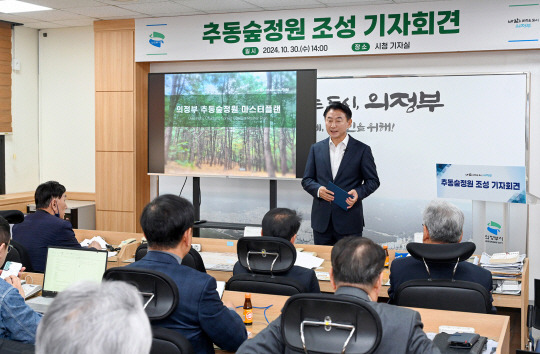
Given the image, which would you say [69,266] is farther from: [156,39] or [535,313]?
[156,39]

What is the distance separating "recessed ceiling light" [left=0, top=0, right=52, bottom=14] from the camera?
688cm

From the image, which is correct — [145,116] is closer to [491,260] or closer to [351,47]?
[351,47]

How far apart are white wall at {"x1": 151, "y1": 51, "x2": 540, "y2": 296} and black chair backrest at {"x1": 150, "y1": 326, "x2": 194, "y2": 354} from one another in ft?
16.5

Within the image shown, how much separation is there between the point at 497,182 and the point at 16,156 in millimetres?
6215

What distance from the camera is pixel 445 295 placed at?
3.06m

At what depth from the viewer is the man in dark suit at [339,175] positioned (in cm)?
525

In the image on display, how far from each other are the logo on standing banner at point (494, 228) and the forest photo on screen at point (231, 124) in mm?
2125

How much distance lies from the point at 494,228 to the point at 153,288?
15.5 ft

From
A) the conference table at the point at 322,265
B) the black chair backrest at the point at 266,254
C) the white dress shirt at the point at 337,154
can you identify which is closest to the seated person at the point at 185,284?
the black chair backrest at the point at 266,254

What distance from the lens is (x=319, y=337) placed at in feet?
6.02

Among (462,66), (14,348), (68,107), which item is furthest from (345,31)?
(14,348)

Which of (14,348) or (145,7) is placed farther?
(145,7)

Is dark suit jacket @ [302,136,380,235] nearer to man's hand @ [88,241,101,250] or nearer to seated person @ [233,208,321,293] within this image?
seated person @ [233,208,321,293]

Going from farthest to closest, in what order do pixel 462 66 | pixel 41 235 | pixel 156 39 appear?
pixel 156 39 < pixel 462 66 < pixel 41 235
